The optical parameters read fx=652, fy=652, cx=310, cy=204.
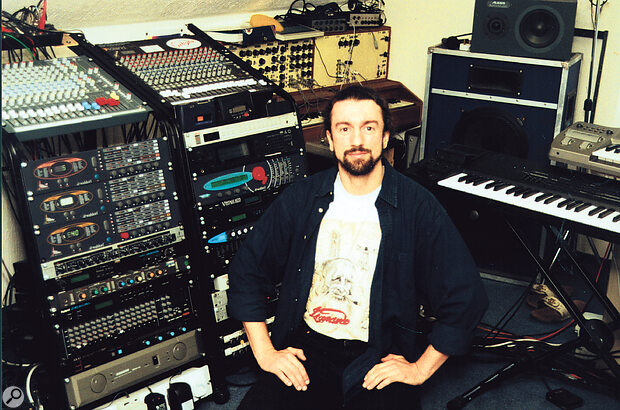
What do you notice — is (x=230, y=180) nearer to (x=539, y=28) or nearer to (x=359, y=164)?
(x=359, y=164)

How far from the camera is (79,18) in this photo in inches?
118

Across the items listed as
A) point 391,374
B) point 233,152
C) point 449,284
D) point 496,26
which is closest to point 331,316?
point 391,374

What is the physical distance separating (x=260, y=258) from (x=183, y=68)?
108cm

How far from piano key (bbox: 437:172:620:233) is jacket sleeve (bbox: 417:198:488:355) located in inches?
22.3

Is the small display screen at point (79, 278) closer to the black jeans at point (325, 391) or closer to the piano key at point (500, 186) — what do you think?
the black jeans at point (325, 391)

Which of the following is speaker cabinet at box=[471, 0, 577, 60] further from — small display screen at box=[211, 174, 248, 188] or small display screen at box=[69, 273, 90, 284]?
small display screen at box=[69, 273, 90, 284]

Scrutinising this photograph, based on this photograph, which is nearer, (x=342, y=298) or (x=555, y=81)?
(x=342, y=298)

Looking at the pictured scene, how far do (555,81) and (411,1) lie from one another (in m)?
1.28

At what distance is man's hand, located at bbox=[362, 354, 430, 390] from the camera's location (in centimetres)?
184

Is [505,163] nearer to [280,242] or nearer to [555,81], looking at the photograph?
[555,81]

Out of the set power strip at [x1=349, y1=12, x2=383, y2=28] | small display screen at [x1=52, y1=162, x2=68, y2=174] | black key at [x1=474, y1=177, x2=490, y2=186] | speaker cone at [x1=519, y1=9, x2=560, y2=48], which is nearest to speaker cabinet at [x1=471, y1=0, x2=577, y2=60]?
speaker cone at [x1=519, y1=9, x2=560, y2=48]

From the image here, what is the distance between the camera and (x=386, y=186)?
77.5 inches

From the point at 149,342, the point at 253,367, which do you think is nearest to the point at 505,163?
the point at 253,367

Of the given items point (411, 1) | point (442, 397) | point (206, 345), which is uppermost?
point (411, 1)
